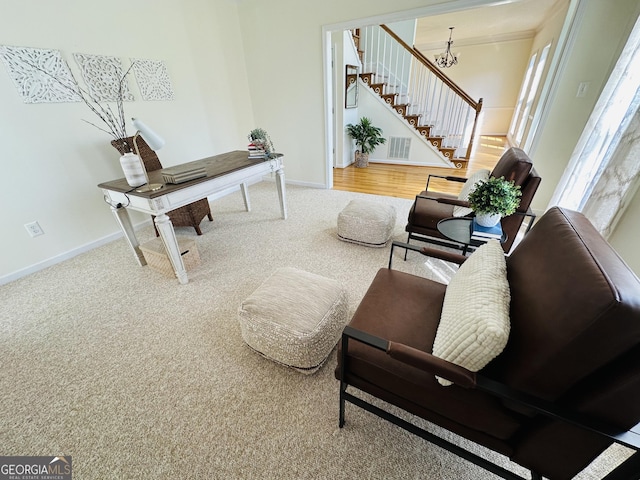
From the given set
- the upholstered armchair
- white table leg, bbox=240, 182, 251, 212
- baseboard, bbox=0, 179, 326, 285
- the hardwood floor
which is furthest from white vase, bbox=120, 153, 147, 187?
the hardwood floor

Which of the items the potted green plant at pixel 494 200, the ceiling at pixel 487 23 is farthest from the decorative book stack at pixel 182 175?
the ceiling at pixel 487 23

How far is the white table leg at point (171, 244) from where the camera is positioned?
1795 millimetres

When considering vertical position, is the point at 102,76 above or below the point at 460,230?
above

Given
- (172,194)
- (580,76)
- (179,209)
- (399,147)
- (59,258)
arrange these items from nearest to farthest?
(172,194) < (580,76) < (59,258) < (179,209) < (399,147)

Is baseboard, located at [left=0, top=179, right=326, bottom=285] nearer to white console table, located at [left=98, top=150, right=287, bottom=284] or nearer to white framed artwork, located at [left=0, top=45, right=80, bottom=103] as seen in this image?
white console table, located at [left=98, top=150, right=287, bottom=284]

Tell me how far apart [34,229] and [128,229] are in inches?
36.3

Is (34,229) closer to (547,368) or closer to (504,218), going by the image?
(547,368)

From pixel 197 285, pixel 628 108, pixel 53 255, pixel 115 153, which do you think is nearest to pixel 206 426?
pixel 197 285

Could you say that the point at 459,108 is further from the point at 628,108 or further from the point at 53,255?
the point at 53,255

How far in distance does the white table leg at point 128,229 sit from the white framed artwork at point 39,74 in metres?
1.12

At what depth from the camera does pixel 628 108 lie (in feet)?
5.96

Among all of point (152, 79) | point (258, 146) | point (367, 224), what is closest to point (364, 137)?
point (258, 146)

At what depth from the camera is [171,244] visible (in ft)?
6.22

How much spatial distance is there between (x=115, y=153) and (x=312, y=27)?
272cm
